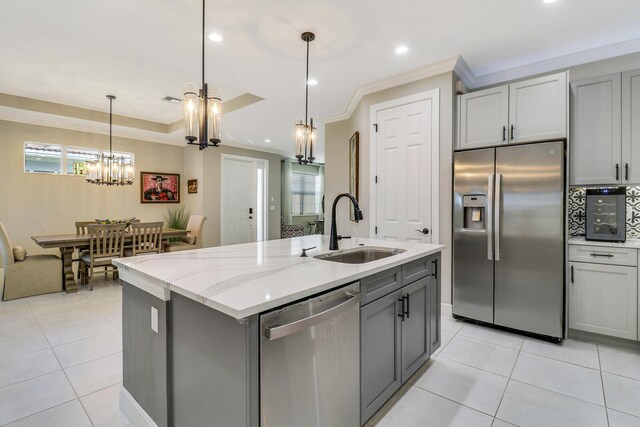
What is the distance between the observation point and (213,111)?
1973mm

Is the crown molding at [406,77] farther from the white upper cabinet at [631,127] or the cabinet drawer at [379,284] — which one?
the cabinet drawer at [379,284]

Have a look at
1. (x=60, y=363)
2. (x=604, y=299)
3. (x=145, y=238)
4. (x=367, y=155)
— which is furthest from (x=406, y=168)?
(x=145, y=238)

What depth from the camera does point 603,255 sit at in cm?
254

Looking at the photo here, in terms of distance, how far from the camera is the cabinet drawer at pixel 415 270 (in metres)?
1.88

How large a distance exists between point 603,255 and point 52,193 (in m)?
7.62

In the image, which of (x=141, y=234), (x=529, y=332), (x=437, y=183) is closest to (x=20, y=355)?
(x=141, y=234)

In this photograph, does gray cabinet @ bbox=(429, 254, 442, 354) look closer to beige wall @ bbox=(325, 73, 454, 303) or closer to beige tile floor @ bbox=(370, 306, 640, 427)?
beige tile floor @ bbox=(370, 306, 640, 427)

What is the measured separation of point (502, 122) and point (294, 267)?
103 inches

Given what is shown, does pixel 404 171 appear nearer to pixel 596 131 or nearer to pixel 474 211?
pixel 474 211

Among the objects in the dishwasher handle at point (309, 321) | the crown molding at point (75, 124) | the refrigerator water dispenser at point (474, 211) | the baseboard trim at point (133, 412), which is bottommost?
the baseboard trim at point (133, 412)

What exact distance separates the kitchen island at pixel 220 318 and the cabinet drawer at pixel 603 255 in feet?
5.34

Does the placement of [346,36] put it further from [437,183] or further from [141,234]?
[141,234]

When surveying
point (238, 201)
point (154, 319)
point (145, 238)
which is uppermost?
point (238, 201)

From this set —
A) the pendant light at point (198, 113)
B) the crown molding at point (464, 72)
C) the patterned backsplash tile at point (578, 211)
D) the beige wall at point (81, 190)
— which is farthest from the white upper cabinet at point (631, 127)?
the beige wall at point (81, 190)
